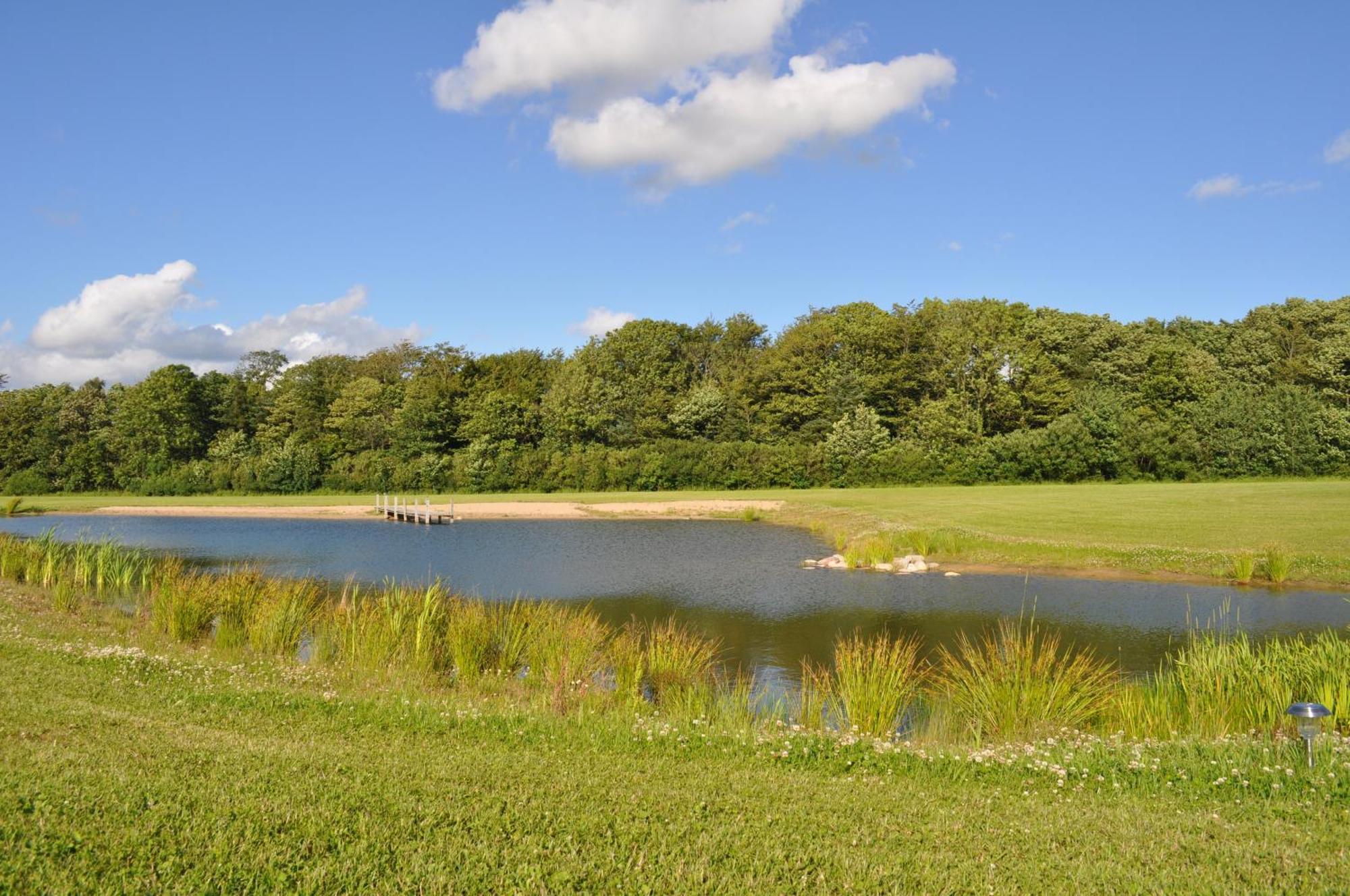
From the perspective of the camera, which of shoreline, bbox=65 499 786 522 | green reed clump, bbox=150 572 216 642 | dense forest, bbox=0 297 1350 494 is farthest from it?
dense forest, bbox=0 297 1350 494

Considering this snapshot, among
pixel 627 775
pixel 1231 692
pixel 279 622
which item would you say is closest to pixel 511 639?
pixel 279 622

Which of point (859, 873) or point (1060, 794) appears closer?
point (859, 873)

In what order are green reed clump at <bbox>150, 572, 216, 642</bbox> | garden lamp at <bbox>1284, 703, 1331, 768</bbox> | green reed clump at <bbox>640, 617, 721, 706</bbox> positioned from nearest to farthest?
garden lamp at <bbox>1284, 703, 1331, 768</bbox>
green reed clump at <bbox>640, 617, 721, 706</bbox>
green reed clump at <bbox>150, 572, 216, 642</bbox>

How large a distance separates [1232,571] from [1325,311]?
194 feet

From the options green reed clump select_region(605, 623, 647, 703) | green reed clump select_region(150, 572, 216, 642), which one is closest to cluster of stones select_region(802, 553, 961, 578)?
green reed clump select_region(605, 623, 647, 703)

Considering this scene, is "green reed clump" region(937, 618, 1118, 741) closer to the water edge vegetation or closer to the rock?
the water edge vegetation

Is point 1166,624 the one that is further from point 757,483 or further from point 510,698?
point 757,483

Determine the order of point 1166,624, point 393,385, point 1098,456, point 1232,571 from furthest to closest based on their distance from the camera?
1. point 393,385
2. point 1098,456
3. point 1232,571
4. point 1166,624

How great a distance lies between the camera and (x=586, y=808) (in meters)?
5.61

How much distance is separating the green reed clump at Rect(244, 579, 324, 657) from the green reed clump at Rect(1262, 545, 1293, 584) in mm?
20965

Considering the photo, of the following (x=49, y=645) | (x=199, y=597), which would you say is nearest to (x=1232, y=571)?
(x=199, y=597)

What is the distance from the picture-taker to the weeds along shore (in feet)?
29.8

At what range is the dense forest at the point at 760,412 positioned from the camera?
2312 inches

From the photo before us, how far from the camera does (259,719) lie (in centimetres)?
773
